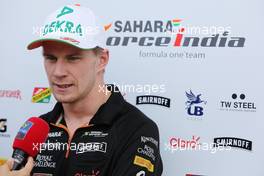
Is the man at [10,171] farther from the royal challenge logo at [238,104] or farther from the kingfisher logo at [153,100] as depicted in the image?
the royal challenge logo at [238,104]

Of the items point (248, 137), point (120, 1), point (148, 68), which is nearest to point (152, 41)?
point (148, 68)

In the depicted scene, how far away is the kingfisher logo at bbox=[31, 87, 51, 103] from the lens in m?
1.78

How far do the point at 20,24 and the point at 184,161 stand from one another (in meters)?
0.98

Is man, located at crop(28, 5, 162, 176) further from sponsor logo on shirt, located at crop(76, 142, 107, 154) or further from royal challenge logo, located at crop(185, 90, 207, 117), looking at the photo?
royal challenge logo, located at crop(185, 90, 207, 117)

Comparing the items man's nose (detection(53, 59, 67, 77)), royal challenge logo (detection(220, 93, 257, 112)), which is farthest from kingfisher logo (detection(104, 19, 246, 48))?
man's nose (detection(53, 59, 67, 77))

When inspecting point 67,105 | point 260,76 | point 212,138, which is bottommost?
point 212,138

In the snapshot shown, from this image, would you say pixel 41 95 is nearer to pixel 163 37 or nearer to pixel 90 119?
pixel 90 119

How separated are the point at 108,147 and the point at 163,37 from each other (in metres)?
0.53

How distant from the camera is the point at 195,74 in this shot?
1.55 m

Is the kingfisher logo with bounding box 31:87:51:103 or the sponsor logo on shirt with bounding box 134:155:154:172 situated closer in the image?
the sponsor logo on shirt with bounding box 134:155:154:172

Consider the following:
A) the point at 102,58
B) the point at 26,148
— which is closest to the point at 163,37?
the point at 102,58

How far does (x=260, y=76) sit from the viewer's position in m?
1.46

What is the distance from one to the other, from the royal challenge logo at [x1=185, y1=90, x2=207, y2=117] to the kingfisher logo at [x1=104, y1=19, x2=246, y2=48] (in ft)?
0.67

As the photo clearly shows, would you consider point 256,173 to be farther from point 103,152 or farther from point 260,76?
point 103,152
